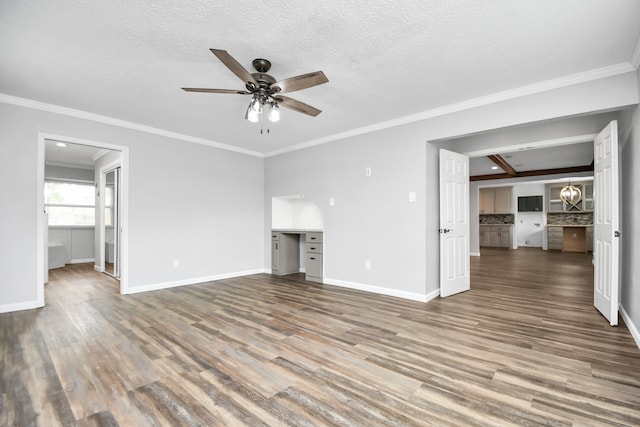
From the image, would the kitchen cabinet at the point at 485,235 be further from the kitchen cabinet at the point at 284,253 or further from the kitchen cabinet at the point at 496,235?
the kitchen cabinet at the point at 284,253

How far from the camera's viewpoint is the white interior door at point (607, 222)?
2.87m

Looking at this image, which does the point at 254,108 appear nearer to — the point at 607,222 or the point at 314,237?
the point at 314,237

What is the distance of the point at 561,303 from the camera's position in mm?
3773

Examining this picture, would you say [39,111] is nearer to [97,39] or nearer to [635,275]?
[97,39]

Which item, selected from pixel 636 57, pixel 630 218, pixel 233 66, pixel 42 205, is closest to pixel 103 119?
pixel 42 205

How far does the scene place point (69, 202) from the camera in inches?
295

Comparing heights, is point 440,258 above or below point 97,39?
below

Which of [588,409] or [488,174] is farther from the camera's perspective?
[488,174]

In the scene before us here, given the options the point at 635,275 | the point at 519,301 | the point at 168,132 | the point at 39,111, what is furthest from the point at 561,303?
the point at 39,111

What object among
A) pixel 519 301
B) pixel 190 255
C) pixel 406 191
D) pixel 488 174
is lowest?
pixel 519 301

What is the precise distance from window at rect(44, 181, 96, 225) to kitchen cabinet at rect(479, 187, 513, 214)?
13030mm

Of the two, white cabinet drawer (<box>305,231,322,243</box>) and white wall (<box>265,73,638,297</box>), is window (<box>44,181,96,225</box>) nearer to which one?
white cabinet drawer (<box>305,231,322,243</box>)

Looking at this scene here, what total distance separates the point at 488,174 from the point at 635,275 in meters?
6.38

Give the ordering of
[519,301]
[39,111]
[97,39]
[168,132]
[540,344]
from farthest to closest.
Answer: [168,132], [519,301], [39,111], [540,344], [97,39]
